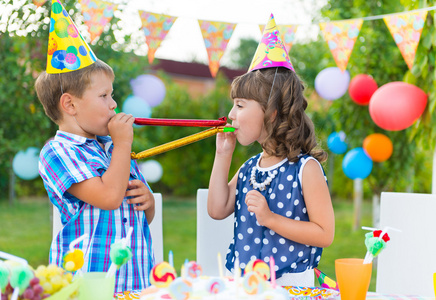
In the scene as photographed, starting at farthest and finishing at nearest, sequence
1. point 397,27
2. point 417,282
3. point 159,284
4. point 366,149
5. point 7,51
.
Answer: point 366,149, point 7,51, point 397,27, point 417,282, point 159,284


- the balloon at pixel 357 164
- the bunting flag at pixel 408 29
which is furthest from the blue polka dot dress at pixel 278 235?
the balloon at pixel 357 164

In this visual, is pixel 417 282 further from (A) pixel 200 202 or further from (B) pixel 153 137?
(B) pixel 153 137

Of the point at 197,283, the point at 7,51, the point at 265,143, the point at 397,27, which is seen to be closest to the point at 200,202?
the point at 265,143

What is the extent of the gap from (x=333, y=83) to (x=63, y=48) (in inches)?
112

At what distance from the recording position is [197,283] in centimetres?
92

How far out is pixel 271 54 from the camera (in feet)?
4.70

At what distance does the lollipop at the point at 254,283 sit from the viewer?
0.84m

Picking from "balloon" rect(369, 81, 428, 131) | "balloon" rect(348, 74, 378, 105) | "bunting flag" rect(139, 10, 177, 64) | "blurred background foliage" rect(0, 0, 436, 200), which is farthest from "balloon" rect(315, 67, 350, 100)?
"bunting flag" rect(139, 10, 177, 64)

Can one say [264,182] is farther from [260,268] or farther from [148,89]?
[148,89]

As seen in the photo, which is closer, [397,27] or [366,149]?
[397,27]

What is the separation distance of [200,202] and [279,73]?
631mm

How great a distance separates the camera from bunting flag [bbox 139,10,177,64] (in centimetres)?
253

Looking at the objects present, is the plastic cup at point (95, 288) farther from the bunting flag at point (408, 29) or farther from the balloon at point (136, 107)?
the balloon at point (136, 107)

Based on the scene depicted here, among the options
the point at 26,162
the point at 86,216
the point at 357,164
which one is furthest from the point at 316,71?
the point at 86,216
